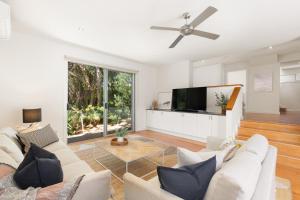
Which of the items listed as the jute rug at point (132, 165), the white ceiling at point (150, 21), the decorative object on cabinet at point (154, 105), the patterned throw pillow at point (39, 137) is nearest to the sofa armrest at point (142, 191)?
the jute rug at point (132, 165)

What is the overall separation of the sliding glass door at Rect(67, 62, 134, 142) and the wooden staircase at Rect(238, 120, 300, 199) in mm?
3706

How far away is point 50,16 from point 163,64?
420 centimetres

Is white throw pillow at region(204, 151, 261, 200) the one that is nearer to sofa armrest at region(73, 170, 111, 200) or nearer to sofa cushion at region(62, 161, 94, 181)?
sofa armrest at region(73, 170, 111, 200)

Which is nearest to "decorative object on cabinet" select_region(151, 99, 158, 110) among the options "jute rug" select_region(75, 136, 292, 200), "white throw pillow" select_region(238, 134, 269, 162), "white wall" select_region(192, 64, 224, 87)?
"white wall" select_region(192, 64, 224, 87)

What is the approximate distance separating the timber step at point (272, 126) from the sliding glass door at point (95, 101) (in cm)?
375

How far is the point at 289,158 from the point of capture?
2.95 meters

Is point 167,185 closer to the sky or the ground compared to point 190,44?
closer to the ground

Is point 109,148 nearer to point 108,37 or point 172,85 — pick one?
Result: point 108,37

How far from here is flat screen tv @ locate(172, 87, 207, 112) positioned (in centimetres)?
475

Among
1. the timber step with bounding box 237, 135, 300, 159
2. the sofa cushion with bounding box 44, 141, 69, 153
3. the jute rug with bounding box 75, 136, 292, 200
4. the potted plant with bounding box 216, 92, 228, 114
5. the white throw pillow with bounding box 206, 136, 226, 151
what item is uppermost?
the potted plant with bounding box 216, 92, 228, 114

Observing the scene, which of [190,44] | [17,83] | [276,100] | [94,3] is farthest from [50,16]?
[276,100]

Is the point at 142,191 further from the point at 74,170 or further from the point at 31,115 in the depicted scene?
the point at 31,115

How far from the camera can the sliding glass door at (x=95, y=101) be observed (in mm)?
4398

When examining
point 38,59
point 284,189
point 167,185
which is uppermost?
point 38,59
